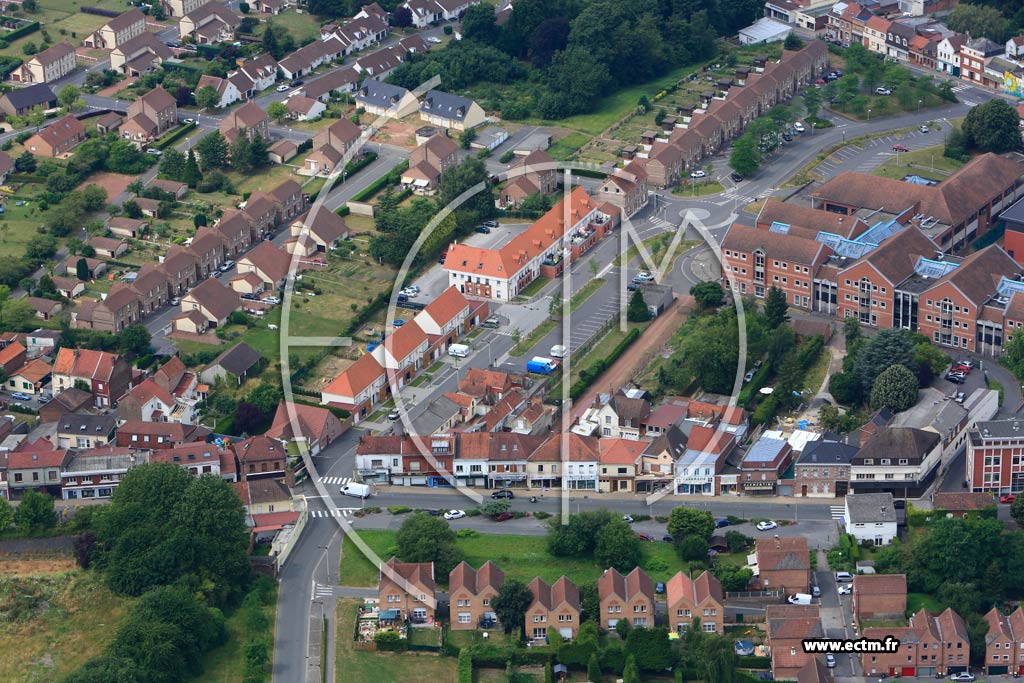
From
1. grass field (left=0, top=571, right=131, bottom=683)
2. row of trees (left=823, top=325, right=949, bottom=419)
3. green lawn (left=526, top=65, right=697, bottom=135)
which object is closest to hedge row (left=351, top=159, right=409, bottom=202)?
green lawn (left=526, top=65, right=697, bottom=135)

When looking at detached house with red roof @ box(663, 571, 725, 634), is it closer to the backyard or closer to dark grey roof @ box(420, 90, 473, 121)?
the backyard

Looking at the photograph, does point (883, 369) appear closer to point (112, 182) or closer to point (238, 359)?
point (238, 359)

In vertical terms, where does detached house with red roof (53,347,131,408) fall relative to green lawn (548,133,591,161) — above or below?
above

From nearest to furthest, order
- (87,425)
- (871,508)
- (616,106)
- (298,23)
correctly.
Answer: (871,508) → (87,425) → (616,106) → (298,23)

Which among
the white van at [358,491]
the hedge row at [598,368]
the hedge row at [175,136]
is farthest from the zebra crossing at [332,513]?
the hedge row at [175,136]

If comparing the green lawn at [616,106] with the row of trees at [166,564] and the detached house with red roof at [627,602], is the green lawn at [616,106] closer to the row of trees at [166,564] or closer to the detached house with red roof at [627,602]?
the row of trees at [166,564]

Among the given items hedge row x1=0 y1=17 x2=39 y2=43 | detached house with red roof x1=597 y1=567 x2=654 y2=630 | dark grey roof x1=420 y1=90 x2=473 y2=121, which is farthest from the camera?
hedge row x1=0 y1=17 x2=39 y2=43

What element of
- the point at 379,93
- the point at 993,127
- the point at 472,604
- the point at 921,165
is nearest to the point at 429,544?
the point at 472,604
